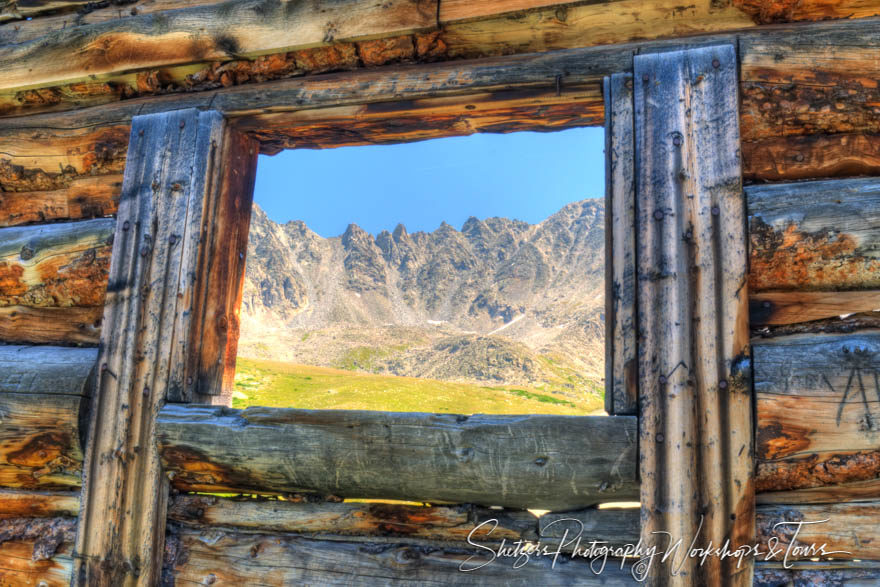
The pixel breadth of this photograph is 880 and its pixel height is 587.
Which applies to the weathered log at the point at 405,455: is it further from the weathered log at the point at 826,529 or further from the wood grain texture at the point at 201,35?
the wood grain texture at the point at 201,35

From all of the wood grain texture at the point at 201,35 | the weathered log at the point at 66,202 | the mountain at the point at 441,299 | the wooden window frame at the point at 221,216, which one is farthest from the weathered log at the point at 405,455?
the mountain at the point at 441,299

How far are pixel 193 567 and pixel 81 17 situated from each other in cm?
284

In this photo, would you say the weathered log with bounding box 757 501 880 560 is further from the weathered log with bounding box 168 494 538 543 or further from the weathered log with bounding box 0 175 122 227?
the weathered log with bounding box 0 175 122 227

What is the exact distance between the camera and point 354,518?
7.05ft

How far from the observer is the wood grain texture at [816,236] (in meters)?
1.90

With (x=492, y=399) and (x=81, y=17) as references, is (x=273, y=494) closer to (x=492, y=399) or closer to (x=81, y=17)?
(x=81, y=17)

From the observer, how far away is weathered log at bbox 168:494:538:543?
2016 mm

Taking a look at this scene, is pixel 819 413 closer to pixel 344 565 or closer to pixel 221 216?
pixel 344 565

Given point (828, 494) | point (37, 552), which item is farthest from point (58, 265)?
point (828, 494)

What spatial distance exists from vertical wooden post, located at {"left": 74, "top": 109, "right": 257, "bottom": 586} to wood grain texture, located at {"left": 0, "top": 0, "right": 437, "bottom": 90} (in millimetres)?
354

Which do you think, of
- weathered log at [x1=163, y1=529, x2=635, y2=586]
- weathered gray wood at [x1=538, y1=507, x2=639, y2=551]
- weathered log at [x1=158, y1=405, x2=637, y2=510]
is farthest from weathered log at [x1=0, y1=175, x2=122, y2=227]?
weathered gray wood at [x1=538, y1=507, x2=639, y2=551]

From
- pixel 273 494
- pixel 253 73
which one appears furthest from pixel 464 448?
pixel 253 73

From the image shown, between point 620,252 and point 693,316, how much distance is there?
1.12ft

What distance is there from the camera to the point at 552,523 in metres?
1.95
